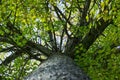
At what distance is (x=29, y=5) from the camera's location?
6.46m

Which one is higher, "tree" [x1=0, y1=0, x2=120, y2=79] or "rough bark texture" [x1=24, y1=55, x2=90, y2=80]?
"tree" [x1=0, y1=0, x2=120, y2=79]

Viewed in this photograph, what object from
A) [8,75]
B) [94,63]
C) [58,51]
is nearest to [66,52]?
[58,51]

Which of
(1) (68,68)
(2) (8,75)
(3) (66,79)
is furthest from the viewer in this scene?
(2) (8,75)

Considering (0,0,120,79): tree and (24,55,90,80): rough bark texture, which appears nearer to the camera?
(24,55,90,80): rough bark texture

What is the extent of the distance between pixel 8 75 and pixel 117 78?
128 inches

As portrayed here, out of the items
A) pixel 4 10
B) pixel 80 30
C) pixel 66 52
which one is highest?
pixel 4 10

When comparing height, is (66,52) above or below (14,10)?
below

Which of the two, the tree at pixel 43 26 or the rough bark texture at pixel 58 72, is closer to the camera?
A: the rough bark texture at pixel 58 72

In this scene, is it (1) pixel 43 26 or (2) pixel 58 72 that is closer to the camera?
(2) pixel 58 72

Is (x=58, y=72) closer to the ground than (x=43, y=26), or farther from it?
closer to the ground

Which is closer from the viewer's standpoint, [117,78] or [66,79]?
[66,79]

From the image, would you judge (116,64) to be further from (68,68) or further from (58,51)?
(68,68)

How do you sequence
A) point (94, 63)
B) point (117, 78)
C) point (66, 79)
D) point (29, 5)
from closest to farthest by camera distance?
point (66, 79)
point (29, 5)
point (94, 63)
point (117, 78)

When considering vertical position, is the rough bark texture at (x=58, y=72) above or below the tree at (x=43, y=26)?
below
